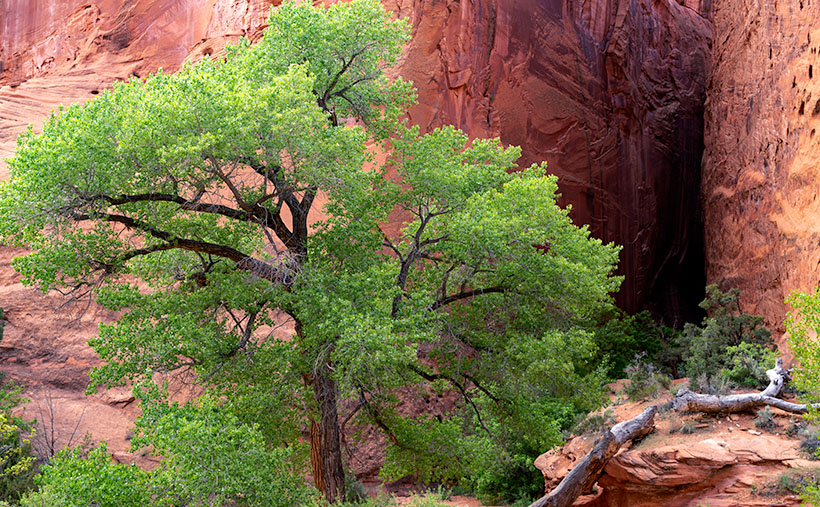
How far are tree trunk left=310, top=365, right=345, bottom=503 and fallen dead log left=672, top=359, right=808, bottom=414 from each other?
803cm

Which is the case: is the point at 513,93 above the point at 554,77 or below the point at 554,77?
below

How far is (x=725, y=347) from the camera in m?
20.3

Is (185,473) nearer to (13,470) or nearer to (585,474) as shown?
(585,474)

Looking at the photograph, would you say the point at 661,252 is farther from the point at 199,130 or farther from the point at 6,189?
the point at 6,189

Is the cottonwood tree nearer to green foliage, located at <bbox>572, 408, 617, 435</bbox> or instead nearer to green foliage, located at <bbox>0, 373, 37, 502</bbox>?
green foliage, located at <bbox>572, 408, 617, 435</bbox>

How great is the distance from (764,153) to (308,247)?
1526 cm

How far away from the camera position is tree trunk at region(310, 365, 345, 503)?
13727mm

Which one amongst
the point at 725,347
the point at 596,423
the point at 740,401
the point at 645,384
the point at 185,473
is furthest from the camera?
the point at 725,347

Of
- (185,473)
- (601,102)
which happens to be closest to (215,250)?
(185,473)

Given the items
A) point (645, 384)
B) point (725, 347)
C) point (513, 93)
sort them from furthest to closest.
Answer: point (513, 93) < point (725, 347) < point (645, 384)

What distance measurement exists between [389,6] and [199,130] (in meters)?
14.0

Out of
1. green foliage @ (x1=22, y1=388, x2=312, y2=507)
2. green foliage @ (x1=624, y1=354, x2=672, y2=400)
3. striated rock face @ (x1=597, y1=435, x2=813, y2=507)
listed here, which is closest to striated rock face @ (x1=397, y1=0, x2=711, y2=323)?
green foliage @ (x1=624, y1=354, x2=672, y2=400)

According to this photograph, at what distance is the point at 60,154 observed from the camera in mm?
11633

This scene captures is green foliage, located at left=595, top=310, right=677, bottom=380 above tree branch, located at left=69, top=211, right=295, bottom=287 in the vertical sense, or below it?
below
